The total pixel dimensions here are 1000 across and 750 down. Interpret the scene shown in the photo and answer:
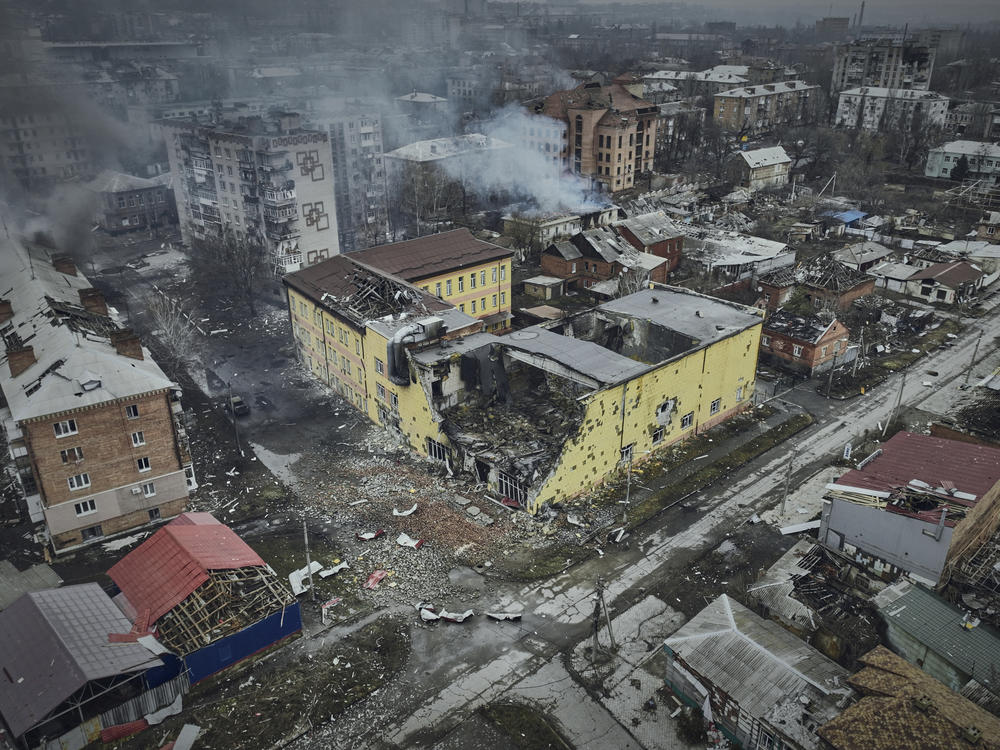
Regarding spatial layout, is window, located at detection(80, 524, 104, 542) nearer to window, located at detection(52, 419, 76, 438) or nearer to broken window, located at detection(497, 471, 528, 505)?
window, located at detection(52, 419, 76, 438)

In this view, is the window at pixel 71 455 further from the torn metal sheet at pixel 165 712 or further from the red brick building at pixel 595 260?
the red brick building at pixel 595 260

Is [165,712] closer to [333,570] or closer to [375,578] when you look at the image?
[333,570]

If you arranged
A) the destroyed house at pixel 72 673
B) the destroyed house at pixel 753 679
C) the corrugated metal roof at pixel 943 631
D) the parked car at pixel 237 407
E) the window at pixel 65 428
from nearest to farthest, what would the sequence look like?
the destroyed house at pixel 753 679, the destroyed house at pixel 72 673, the corrugated metal roof at pixel 943 631, the window at pixel 65 428, the parked car at pixel 237 407

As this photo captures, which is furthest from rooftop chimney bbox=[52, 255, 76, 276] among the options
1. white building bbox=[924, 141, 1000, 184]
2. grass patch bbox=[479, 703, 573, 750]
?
white building bbox=[924, 141, 1000, 184]

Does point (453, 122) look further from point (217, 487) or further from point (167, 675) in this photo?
point (167, 675)

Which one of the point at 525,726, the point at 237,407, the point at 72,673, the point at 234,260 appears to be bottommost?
the point at 525,726

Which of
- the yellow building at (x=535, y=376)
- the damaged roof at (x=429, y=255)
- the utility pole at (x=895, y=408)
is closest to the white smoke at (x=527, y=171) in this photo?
the damaged roof at (x=429, y=255)

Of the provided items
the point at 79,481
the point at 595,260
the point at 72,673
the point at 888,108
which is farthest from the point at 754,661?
the point at 888,108
